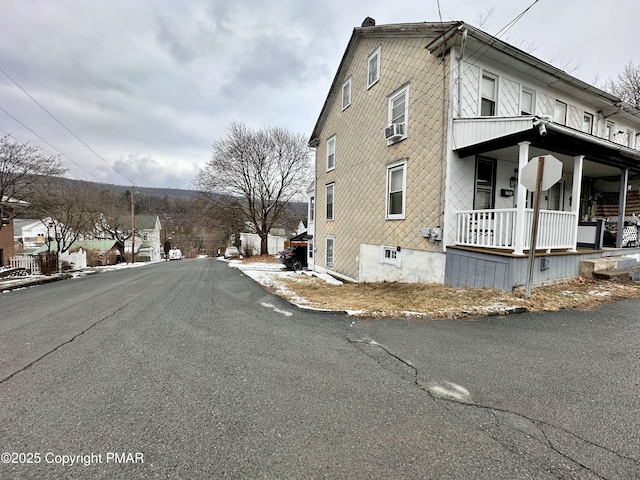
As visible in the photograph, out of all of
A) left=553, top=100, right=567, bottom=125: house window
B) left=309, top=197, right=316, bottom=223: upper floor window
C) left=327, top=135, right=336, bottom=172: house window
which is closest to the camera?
left=553, top=100, right=567, bottom=125: house window

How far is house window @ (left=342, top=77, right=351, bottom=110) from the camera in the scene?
11.4 meters

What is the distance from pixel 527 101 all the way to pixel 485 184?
330 cm

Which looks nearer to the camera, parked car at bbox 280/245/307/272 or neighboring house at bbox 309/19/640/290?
neighboring house at bbox 309/19/640/290

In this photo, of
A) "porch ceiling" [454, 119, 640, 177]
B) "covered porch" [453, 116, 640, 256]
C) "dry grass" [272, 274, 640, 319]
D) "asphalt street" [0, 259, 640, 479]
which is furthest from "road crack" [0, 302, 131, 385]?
Result: "porch ceiling" [454, 119, 640, 177]

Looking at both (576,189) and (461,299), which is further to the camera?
(576,189)

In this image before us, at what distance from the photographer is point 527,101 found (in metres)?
8.38

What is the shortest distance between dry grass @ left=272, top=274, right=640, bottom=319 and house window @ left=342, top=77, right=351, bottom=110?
833cm

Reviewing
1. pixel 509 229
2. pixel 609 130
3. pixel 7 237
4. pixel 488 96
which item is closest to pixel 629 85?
pixel 609 130

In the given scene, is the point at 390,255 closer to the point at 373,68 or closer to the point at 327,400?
the point at 373,68

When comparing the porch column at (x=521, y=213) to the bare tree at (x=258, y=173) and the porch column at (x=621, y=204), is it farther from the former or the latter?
the bare tree at (x=258, y=173)

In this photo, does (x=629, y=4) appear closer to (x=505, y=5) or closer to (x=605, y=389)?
(x=505, y=5)

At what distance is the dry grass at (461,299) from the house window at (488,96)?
4.87m

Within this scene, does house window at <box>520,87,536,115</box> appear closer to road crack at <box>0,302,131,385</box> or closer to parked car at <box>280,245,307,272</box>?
road crack at <box>0,302,131,385</box>

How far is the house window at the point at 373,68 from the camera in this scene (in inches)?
369
